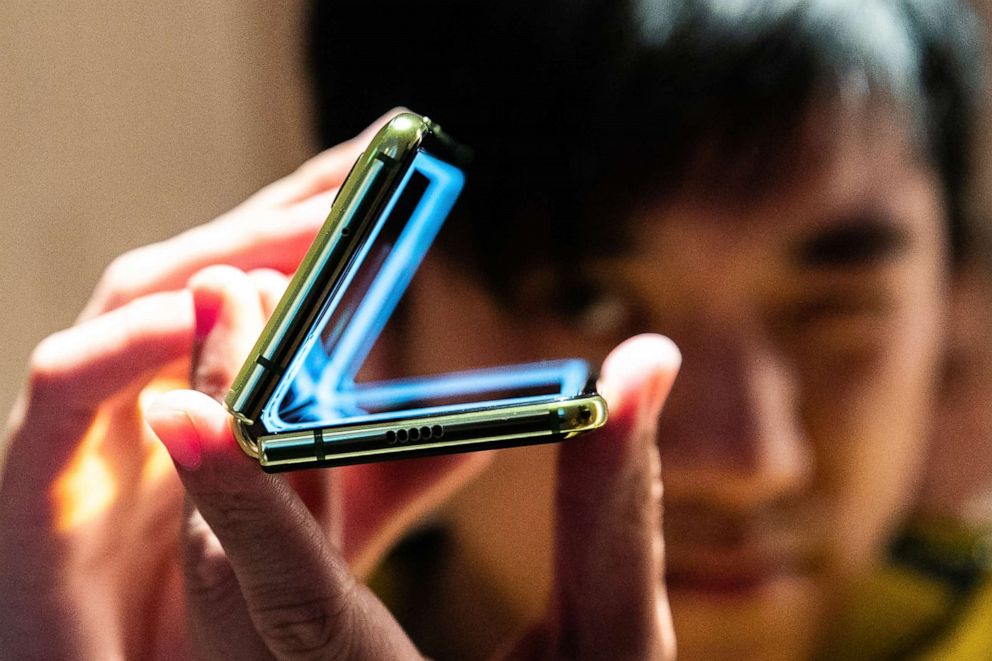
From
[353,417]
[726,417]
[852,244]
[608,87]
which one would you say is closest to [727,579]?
[726,417]

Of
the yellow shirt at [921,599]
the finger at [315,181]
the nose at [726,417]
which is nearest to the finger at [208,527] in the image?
the finger at [315,181]

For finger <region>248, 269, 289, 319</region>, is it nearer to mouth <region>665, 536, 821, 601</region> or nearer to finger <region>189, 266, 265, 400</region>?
finger <region>189, 266, 265, 400</region>

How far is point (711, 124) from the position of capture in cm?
48

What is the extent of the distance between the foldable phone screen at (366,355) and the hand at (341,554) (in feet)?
0.07

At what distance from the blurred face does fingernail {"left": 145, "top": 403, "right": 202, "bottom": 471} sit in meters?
0.34

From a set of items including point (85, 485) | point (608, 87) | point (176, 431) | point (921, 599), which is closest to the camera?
point (176, 431)

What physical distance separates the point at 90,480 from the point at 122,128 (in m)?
0.28

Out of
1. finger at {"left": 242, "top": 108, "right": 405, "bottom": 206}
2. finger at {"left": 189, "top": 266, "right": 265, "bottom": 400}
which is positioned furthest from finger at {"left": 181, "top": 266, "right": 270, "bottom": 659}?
finger at {"left": 242, "top": 108, "right": 405, "bottom": 206}

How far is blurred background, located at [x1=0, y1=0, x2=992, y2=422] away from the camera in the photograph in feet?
1.57

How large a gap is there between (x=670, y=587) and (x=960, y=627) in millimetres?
346

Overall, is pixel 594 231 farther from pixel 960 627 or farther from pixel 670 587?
pixel 960 627

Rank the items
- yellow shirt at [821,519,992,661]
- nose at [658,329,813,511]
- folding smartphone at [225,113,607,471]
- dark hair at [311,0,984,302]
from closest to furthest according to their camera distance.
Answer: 1. folding smartphone at [225,113,607,471]
2. dark hair at [311,0,984,302]
3. nose at [658,329,813,511]
4. yellow shirt at [821,519,992,661]

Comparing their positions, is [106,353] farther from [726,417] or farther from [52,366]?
[726,417]

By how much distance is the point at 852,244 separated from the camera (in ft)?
1.75
